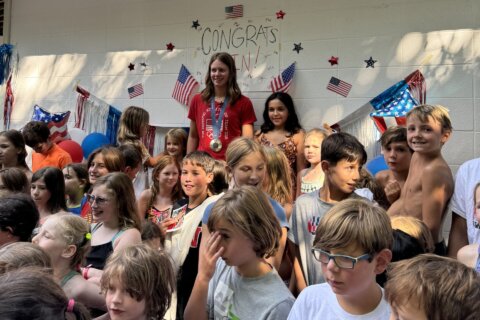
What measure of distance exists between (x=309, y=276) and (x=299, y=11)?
3.58 m

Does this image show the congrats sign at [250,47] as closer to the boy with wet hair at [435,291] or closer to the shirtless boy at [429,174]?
the shirtless boy at [429,174]

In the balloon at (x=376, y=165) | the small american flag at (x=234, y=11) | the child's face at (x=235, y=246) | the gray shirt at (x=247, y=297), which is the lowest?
the gray shirt at (x=247, y=297)

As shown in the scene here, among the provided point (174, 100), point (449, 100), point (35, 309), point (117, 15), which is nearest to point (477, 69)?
point (449, 100)

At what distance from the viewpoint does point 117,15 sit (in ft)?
24.5

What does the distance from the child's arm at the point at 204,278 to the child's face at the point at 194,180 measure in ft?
4.94

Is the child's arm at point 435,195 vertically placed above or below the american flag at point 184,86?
below

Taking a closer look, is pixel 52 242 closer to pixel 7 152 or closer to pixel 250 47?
pixel 7 152

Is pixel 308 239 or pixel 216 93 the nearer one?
pixel 308 239

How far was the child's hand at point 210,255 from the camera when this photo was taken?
8.74 feet

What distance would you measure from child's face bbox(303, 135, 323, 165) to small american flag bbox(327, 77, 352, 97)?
40.5 inches

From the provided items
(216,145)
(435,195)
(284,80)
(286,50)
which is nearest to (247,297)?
(435,195)

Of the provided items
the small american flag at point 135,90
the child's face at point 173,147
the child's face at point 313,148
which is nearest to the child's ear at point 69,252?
the child's face at point 313,148

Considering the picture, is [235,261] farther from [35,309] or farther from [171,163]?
[171,163]

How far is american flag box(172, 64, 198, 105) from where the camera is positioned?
6863 millimetres
